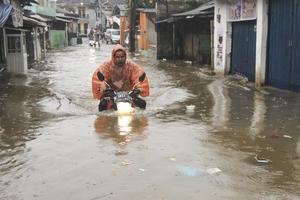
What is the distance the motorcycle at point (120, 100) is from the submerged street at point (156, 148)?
26 centimetres

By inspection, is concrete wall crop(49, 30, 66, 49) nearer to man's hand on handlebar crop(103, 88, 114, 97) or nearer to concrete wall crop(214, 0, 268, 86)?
concrete wall crop(214, 0, 268, 86)

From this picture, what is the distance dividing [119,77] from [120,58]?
0.55 meters

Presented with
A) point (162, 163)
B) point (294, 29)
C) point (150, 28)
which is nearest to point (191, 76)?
point (294, 29)

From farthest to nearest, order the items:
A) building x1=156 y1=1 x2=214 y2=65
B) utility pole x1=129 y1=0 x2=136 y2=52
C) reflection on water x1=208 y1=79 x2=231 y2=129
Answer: utility pole x1=129 y1=0 x2=136 y2=52 → building x1=156 y1=1 x2=214 y2=65 → reflection on water x1=208 y1=79 x2=231 y2=129

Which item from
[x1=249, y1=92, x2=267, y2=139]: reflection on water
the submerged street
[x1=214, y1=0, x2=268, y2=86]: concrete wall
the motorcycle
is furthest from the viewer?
[x1=214, y1=0, x2=268, y2=86]: concrete wall

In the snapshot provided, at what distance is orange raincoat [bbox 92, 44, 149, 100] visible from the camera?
10.9m

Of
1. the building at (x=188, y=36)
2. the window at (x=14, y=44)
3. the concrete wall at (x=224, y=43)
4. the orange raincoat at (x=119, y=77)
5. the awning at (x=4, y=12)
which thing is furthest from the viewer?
the building at (x=188, y=36)

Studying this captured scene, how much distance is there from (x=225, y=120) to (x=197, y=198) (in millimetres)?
4985

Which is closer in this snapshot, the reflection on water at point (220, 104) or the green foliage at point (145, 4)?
the reflection on water at point (220, 104)

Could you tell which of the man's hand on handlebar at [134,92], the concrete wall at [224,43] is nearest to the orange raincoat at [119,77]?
the man's hand on handlebar at [134,92]

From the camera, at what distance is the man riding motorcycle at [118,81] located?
10.6 m

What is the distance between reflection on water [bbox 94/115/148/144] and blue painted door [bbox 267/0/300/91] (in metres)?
5.31

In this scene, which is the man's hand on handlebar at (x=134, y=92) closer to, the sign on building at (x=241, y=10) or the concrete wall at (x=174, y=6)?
the sign on building at (x=241, y=10)

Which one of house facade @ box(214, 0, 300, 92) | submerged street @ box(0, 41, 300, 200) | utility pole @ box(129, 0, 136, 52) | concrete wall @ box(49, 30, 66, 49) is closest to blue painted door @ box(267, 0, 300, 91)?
house facade @ box(214, 0, 300, 92)
